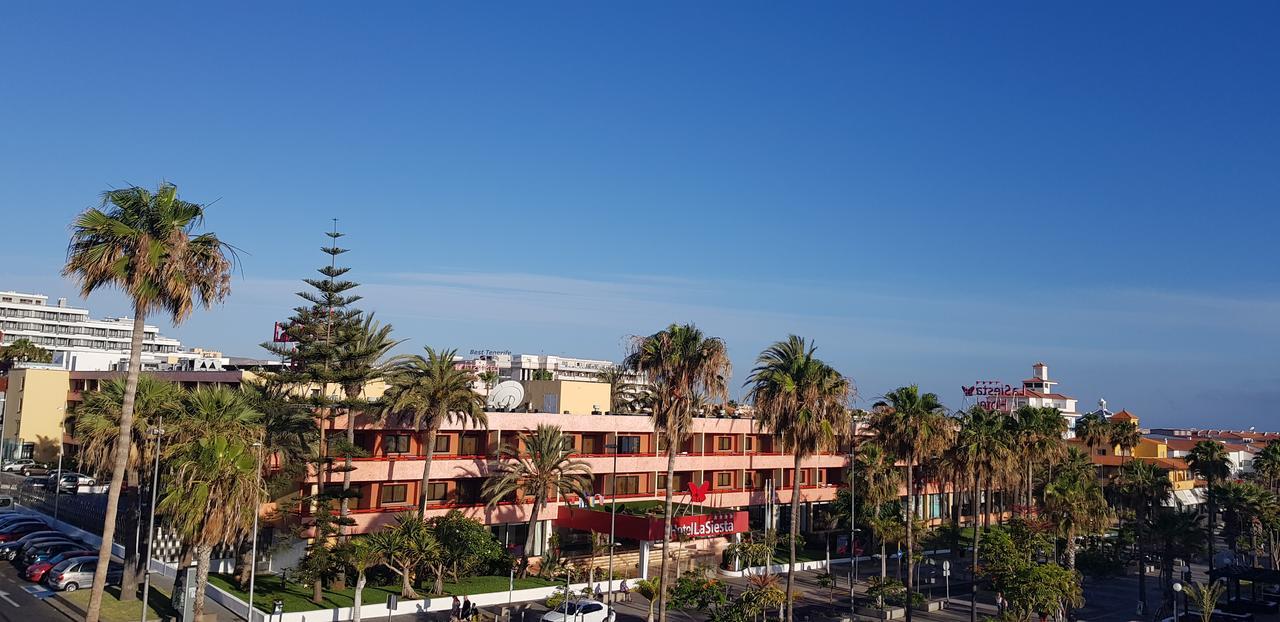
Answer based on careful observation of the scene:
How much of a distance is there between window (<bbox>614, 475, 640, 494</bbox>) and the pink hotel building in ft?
0.26

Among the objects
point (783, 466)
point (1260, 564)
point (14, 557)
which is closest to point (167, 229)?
point (14, 557)

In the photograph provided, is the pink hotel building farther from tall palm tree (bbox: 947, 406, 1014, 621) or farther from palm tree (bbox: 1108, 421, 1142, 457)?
palm tree (bbox: 1108, 421, 1142, 457)

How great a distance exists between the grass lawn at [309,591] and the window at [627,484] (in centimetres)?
1506

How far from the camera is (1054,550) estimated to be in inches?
A: 2511

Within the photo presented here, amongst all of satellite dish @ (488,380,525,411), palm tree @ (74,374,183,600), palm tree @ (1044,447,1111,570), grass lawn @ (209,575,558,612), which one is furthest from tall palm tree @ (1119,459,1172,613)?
palm tree @ (74,374,183,600)

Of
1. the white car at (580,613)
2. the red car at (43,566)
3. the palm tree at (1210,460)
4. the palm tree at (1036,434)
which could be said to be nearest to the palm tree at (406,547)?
the white car at (580,613)

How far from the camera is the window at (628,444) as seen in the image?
70.7 meters

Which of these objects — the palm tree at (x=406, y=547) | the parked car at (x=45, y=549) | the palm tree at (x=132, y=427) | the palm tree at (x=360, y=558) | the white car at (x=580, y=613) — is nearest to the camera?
the palm tree at (x=360, y=558)

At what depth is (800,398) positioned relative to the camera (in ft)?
160

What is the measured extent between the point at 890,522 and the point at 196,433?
160ft

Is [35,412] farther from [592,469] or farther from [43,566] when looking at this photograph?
[592,469]

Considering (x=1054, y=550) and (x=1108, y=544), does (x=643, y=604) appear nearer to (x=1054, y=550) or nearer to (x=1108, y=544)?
(x=1054, y=550)

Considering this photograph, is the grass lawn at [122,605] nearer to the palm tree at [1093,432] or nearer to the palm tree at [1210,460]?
the palm tree at [1210,460]

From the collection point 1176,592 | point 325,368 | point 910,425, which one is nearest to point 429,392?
point 325,368
